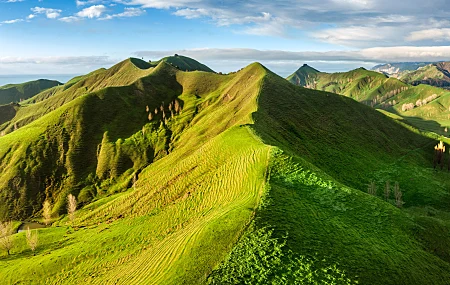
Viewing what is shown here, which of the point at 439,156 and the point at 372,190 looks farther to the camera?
the point at 439,156

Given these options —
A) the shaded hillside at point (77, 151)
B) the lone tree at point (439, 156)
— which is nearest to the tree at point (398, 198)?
the lone tree at point (439, 156)

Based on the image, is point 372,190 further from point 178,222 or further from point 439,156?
point 439,156

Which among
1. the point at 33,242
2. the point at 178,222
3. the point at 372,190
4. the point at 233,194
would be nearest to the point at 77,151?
the point at 33,242

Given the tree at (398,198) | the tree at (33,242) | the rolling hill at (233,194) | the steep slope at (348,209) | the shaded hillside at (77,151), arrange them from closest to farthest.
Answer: the rolling hill at (233,194) < the steep slope at (348,209) < the tree at (33,242) < the tree at (398,198) < the shaded hillside at (77,151)

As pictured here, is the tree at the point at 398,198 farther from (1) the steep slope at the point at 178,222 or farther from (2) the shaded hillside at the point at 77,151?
(2) the shaded hillside at the point at 77,151

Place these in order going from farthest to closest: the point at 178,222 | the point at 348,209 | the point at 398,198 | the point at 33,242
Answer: the point at 398,198 → the point at 33,242 → the point at 178,222 → the point at 348,209

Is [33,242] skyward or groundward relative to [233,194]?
groundward
